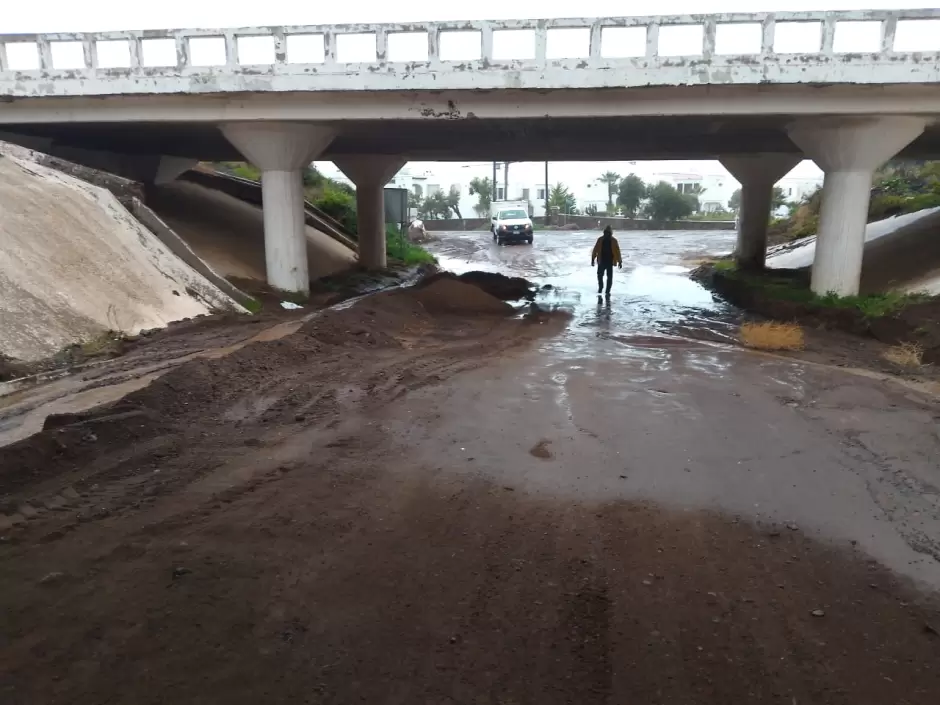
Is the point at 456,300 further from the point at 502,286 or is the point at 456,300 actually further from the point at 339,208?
the point at 339,208

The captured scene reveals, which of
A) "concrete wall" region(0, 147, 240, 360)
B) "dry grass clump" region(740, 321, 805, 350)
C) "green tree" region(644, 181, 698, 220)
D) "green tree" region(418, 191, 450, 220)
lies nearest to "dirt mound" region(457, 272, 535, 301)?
"dry grass clump" region(740, 321, 805, 350)

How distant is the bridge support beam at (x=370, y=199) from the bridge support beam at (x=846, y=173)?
13.3 metres

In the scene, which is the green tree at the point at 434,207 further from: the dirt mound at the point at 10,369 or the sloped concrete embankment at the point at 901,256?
the dirt mound at the point at 10,369

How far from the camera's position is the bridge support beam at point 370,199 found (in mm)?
22516

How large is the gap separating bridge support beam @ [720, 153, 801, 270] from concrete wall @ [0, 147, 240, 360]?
18.8m

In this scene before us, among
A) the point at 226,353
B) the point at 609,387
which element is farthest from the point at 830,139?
the point at 226,353

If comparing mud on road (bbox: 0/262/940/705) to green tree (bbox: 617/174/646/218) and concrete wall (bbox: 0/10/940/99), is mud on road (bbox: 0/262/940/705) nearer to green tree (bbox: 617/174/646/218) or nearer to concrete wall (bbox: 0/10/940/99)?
concrete wall (bbox: 0/10/940/99)

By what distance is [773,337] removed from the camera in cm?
1152

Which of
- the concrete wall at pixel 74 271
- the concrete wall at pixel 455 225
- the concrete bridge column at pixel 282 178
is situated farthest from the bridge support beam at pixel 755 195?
the concrete wall at pixel 455 225

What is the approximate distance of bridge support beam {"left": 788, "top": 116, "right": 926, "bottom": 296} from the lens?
13117 mm

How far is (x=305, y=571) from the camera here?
13.0ft

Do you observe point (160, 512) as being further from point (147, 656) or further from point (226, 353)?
point (226, 353)

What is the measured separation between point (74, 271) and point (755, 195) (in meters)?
21.9

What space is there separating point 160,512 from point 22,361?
4.47 meters
